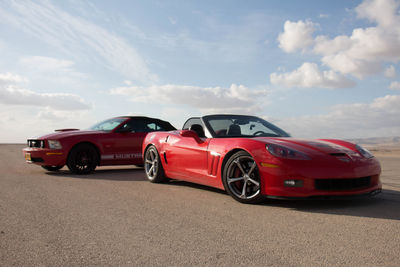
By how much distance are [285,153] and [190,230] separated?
1.75m

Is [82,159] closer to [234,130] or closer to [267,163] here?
[234,130]

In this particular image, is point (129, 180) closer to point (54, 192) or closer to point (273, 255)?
point (54, 192)

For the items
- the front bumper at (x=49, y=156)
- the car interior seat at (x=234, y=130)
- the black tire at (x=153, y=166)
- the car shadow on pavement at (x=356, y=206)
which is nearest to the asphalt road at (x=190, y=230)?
the car shadow on pavement at (x=356, y=206)

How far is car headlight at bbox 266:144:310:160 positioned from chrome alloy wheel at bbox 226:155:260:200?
294 millimetres

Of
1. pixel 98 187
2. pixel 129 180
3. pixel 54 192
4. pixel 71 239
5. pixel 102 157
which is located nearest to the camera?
pixel 71 239

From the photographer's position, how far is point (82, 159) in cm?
923

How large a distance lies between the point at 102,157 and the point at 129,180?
1.91 meters

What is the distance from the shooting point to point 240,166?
5.14 meters

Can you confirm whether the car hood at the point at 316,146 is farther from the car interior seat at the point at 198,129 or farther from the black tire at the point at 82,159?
the black tire at the point at 82,159

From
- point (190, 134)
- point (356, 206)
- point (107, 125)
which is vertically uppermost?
point (107, 125)

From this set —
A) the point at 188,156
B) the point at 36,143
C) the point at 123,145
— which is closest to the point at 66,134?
the point at 36,143

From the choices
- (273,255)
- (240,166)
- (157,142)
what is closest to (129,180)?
(157,142)

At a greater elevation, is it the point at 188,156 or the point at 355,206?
the point at 188,156

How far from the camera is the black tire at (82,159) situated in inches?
357
